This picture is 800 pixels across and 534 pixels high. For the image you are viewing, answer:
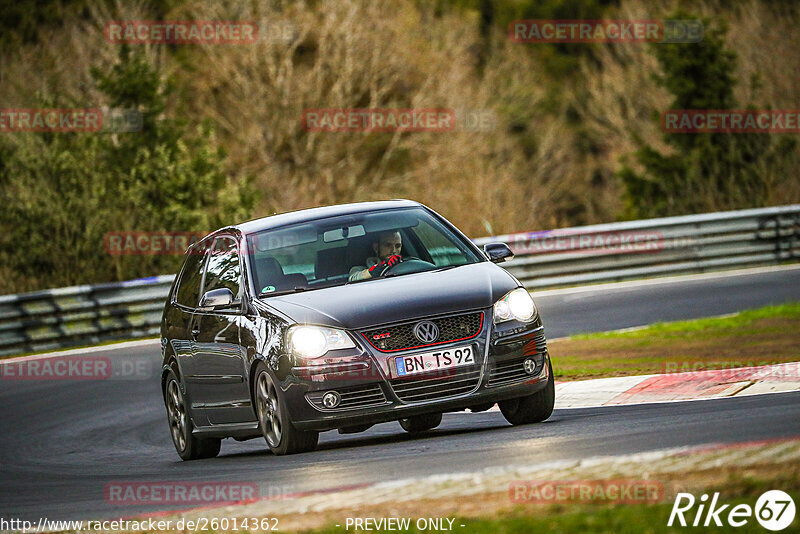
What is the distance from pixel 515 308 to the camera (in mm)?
9391

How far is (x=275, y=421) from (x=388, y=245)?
1.65 meters

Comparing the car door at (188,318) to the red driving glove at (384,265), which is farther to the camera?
the car door at (188,318)

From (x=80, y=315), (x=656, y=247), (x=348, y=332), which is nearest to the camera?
(x=348, y=332)

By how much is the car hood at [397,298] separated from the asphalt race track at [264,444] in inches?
34.6

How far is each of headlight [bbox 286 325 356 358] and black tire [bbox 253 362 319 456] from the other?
356mm

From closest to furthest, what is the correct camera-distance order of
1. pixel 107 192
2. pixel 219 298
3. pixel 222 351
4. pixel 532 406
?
pixel 532 406 < pixel 219 298 < pixel 222 351 < pixel 107 192

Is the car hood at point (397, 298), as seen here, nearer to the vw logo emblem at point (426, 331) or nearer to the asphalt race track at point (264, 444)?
the vw logo emblem at point (426, 331)

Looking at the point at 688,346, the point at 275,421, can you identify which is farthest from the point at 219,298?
the point at 688,346

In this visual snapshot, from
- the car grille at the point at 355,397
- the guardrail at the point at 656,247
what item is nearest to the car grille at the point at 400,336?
the car grille at the point at 355,397

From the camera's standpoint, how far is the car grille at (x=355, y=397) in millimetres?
9023

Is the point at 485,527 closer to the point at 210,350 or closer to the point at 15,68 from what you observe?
the point at 210,350

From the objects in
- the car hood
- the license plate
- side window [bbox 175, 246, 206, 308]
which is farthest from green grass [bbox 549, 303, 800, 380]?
the license plate

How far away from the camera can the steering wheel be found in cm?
1002

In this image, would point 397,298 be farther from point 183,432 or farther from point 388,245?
point 183,432
